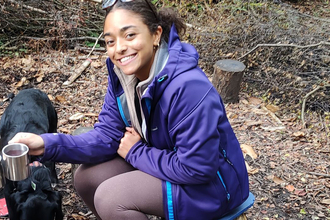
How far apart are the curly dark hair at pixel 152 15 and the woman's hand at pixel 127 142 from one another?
68 cm

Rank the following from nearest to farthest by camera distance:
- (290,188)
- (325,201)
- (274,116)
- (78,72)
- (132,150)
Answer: (132,150) → (325,201) → (290,188) → (274,116) → (78,72)

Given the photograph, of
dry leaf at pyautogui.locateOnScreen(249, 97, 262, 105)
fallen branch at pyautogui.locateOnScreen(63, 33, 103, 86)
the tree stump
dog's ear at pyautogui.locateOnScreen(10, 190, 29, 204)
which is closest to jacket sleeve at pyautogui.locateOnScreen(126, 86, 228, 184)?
dog's ear at pyautogui.locateOnScreen(10, 190, 29, 204)

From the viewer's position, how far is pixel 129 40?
200 centimetres

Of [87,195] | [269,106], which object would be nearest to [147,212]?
[87,195]

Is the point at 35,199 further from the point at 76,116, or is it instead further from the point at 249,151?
the point at 249,151

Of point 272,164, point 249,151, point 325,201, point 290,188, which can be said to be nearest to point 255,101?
point 249,151

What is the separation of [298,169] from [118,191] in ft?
7.93

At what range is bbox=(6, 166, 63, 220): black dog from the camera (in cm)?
234

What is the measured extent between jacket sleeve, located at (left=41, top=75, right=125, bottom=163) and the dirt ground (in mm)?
1072

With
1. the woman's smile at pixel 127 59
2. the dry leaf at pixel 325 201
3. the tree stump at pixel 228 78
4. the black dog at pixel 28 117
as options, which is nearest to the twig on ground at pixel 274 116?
the tree stump at pixel 228 78

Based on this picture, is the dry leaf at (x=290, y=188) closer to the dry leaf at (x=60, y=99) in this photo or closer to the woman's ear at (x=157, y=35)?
the woman's ear at (x=157, y=35)

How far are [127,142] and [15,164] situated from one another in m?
0.77

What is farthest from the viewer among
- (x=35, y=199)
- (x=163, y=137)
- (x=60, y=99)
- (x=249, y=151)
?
(x=60, y=99)

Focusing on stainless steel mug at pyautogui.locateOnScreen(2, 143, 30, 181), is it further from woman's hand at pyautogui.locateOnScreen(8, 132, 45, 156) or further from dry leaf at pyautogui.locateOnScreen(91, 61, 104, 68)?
dry leaf at pyautogui.locateOnScreen(91, 61, 104, 68)
